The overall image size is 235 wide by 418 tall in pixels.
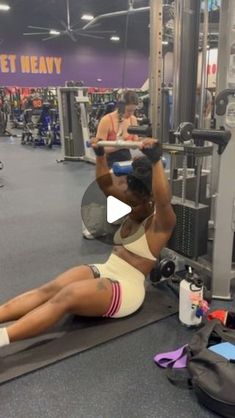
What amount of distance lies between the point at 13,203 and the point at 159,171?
3377mm

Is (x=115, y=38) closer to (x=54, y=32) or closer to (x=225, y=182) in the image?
(x=54, y=32)

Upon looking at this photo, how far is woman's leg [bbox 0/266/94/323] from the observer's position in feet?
6.67

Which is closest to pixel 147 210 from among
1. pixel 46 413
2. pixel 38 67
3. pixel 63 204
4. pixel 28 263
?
pixel 46 413

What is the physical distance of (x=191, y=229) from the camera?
2.55 m

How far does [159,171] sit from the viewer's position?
1947mm

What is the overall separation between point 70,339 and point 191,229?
1.08 metres

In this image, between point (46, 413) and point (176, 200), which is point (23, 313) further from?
point (176, 200)

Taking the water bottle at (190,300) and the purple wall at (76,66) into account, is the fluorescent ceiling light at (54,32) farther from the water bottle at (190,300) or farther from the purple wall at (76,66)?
the water bottle at (190,300)

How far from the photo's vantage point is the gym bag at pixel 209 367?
1549mm

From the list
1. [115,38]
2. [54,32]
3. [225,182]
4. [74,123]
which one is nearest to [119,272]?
[225,182]

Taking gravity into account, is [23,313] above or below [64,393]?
above

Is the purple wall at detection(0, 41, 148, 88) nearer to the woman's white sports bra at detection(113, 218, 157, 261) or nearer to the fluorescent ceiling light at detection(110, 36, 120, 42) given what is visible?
the fluorescent ceiling light at detection(110, 36, 120, 42)

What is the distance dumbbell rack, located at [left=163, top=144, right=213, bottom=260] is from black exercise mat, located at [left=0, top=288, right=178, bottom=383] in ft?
1.31

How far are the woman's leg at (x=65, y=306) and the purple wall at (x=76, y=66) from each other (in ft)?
53.2
